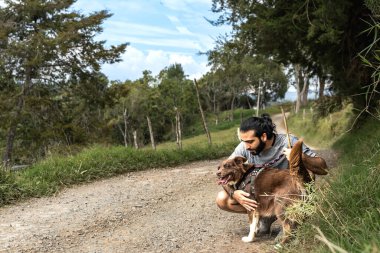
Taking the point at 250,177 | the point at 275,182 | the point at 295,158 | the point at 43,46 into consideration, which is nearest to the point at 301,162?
the point at 295,158

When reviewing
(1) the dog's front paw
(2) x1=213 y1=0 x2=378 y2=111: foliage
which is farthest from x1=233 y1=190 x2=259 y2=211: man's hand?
(2) x1=213 y1=0 x2=378 y2=111: foliage

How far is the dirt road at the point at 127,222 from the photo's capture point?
17.2ft

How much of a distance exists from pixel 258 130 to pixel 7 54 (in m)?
18.9

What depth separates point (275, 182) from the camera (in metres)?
4.51

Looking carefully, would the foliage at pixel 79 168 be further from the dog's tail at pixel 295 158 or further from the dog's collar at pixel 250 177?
the dog's tail at pixel 295 158

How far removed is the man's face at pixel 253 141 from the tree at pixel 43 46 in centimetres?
1753

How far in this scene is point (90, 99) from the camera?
2448 cm

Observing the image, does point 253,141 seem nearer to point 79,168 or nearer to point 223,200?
point 223,200

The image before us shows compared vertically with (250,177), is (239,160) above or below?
above

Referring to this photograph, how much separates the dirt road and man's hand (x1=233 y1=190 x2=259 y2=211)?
0.42 m

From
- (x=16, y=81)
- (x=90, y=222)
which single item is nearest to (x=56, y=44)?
(x=16, y=81)

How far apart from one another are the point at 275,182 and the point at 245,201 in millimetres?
350

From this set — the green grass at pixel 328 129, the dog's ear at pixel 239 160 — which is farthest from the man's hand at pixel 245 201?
the green grass at pixel 328 129

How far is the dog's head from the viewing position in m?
4.61
